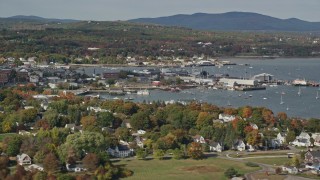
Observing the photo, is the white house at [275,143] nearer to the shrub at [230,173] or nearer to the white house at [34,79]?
the shrub at [230,173]

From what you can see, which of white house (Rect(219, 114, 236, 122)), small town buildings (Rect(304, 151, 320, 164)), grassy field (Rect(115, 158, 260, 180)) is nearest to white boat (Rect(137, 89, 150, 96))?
white house (Rect(219, 114, 236, 122))

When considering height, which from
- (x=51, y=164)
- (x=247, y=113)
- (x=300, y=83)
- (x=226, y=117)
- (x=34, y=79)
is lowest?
(x=300, y=83)

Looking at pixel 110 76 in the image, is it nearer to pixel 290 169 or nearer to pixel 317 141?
pixel 317 141

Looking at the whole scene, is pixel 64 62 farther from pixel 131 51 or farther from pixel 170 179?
pixel 170 179

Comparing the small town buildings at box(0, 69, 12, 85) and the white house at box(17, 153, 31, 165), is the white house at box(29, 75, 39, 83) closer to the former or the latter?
the small town buildings at box(0, 69, 12, 85)

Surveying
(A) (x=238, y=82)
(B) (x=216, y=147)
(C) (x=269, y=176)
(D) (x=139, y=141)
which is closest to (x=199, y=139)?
(B) (x=216, y=147)
